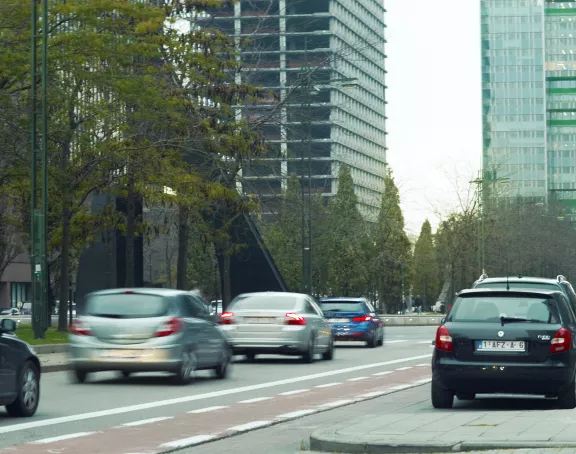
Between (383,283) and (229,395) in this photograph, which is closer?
(229,395)

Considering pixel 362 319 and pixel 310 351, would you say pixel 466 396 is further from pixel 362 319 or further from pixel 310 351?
pixel 362 319

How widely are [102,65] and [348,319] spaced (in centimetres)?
995

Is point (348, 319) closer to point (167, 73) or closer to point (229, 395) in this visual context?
point (167, 73)

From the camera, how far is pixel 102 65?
37.2 metres

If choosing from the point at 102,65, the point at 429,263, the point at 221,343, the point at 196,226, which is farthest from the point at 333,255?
the point at 221,343

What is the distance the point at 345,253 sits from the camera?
104438mm

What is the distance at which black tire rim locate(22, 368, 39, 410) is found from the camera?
1465cm

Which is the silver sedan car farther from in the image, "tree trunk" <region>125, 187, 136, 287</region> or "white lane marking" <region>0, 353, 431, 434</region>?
"tree trunk" <region>125, 187, 136, 287</region>

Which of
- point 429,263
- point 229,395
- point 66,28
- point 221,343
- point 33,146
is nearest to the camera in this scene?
point 229,395

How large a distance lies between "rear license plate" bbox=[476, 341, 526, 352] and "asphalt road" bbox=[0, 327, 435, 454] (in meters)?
2.66

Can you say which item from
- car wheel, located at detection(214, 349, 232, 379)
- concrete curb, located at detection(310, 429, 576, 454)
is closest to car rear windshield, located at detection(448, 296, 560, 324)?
concrete curb, located at detection(310, 429, 576, 454)

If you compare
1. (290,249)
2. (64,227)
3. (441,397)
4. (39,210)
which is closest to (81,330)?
(441,397)

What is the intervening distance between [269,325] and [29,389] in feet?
41.1

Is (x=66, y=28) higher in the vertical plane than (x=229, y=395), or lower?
higher
